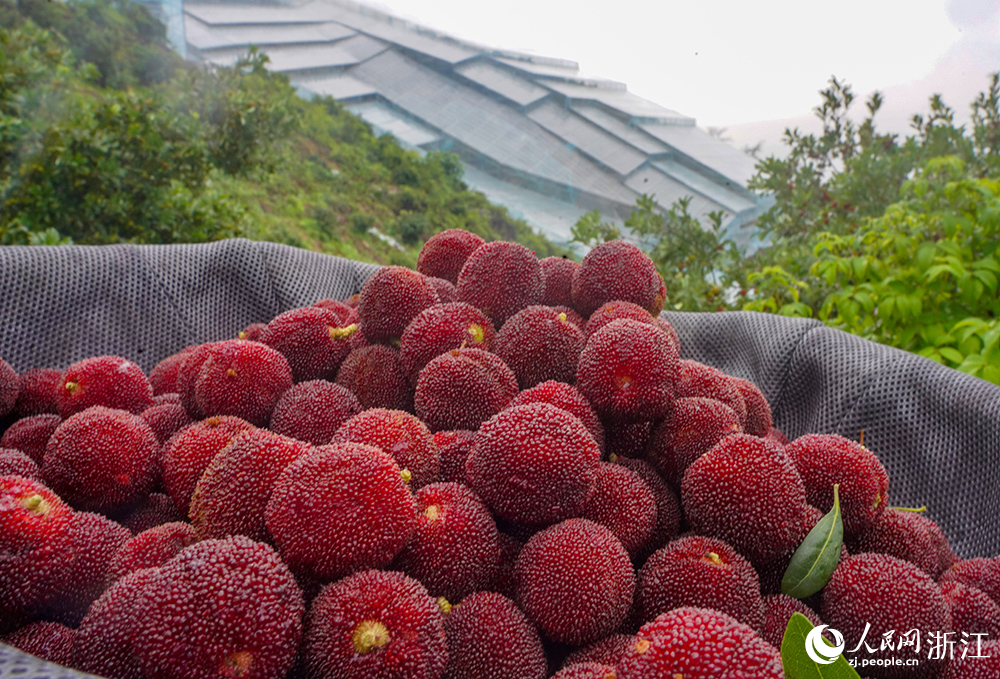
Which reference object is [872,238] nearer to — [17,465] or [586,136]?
[586,136]

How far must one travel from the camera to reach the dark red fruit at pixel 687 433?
3.18ft

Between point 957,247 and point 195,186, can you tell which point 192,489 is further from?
point 195,186

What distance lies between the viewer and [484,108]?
3326 mm

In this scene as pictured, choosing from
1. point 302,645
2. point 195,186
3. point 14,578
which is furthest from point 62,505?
point 195,186

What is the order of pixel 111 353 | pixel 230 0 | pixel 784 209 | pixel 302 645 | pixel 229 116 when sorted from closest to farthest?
pixel 302 645, pixel 111 353, pixel 784 209, pixel 229 116, pixel 230 0

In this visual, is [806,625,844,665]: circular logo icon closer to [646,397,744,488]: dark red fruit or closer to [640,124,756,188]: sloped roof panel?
[646,397,744,488]: dark red fruit

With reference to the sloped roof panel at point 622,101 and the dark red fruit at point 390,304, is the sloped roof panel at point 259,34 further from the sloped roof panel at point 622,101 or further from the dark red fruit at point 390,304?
the dark red fruit at point 390,304

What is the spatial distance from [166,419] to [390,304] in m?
0.45

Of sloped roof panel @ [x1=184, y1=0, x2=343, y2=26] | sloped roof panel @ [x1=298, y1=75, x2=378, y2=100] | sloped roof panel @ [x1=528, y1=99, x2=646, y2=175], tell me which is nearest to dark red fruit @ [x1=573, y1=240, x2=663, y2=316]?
sloped roof panel @ [x1=528, y1=99, x2=646, y2=175]

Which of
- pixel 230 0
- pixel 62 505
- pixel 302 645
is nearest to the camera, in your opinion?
pixel 302 645

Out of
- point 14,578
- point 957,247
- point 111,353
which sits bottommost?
point 111,353

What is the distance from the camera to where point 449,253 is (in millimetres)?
1521

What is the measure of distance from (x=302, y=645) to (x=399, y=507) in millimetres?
172

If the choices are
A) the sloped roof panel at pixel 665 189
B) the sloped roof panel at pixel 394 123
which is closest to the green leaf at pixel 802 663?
the sloped roof panel at pixel 665 189
